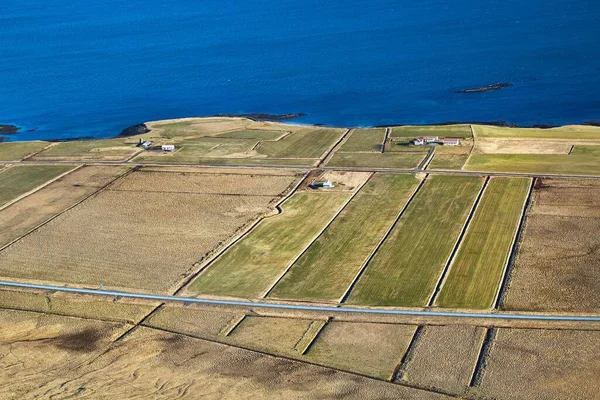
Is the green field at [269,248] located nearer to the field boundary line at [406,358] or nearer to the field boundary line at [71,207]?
the field boundary line at [406,358]

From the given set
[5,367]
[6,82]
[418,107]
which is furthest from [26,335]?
[6,82]

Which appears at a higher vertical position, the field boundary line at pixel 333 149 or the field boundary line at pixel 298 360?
the field boundary line at pixel 333 149

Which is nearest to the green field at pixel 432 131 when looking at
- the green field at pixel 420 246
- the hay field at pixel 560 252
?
the green field at pixel 420 246

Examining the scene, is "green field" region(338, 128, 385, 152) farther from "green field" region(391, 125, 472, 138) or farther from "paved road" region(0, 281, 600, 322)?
"paved road" region(0, 281, 600, 322)

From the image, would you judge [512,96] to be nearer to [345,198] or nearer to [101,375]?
[345,198]

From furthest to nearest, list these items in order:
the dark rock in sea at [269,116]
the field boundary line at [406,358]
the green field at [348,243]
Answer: the dark rock in sea at [269,116] < the green field at [348,243] < the field boundary line at [406,358]

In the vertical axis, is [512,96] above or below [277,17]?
below
